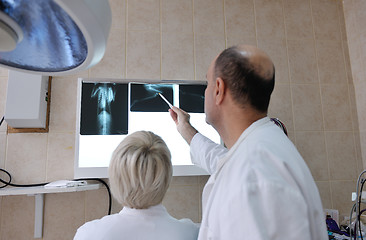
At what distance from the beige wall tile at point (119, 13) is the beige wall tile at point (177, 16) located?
317 millimetres

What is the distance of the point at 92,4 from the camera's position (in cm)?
32

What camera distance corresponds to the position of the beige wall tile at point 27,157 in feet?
6.05

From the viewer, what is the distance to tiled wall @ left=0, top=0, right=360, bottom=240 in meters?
1.86

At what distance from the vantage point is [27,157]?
1.87 meters

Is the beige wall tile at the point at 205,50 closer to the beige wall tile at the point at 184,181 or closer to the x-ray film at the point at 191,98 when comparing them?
the x-ray film at the point at 191,98

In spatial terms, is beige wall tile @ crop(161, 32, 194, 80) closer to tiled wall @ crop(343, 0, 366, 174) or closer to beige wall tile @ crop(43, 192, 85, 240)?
beige wall tile @ crop(43, 192, 85, 240)

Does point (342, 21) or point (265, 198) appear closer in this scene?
point (265, 198)

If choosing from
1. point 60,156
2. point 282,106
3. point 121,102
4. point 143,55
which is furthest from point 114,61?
point 282,106

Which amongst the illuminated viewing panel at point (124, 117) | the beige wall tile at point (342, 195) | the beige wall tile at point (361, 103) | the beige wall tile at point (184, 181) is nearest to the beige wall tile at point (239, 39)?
the illuminated viewing panel at point (124, 117)

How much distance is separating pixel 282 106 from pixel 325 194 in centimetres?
77

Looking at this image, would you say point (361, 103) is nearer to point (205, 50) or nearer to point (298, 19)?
point (298, 19)

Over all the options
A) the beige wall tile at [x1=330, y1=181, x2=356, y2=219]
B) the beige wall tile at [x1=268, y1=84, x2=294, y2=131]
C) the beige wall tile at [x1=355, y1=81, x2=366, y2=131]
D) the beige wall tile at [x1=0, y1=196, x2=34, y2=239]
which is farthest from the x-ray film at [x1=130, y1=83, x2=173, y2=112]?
the beige wall tile at [x1=355, y1=81, x2=366, y2=131]

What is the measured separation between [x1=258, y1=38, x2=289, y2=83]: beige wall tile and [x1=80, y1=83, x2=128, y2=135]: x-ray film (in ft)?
4.00

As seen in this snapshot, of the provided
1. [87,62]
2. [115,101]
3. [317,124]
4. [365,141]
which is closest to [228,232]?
[87,62]
